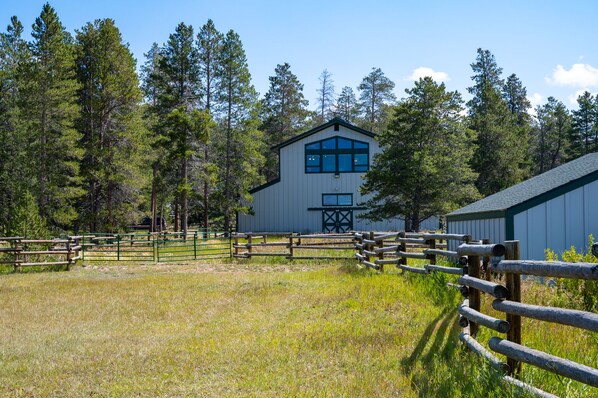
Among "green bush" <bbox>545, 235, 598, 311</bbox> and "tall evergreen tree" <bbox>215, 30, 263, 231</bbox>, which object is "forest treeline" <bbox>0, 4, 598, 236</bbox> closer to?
"tall evergreen tree" <bbox>215, 30, 263, 231</bbox>

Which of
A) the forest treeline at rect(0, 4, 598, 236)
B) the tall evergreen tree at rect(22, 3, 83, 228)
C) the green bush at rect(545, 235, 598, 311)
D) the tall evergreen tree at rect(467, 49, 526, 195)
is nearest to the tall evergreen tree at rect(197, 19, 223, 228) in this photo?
the forest treeline at rect(0, 4, 598, 236)

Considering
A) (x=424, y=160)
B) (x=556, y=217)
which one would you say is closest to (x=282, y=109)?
(x=424, y=160)

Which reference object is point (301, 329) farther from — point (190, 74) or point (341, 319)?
point (190, 74)

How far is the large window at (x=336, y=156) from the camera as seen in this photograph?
41438 millimetres

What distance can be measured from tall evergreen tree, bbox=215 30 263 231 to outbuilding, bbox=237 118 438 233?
250 centimetres

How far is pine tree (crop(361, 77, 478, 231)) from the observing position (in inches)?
1204

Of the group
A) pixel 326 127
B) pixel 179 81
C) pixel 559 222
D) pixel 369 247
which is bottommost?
pixel 369 247

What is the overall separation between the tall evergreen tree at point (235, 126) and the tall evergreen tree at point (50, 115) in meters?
12.5

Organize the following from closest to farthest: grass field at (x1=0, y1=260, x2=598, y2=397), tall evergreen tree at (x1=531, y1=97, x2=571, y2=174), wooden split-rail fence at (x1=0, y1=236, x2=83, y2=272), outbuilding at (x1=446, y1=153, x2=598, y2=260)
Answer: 1. grass field at (x1=0, y1=260, x2=598, y2=397)
2. outbuilding at (x1=446, y1=153, x2=598, y2=260)
3. wooden split-rail fence at (x1=0, y1=236, x2=83, y2=272)
4. tall evergreen tree at (x1=531, y1=97, x2=571, y2=174)

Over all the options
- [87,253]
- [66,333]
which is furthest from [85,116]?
[66,333]

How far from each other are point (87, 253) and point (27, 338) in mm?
18535

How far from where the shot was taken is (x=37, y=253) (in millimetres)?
18984

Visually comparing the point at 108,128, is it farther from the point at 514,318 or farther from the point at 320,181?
the point at 514,318

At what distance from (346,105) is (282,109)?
885 inches
